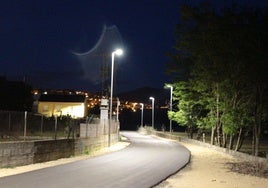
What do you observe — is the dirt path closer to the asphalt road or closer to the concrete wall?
the asphalt road

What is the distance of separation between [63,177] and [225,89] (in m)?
27.8

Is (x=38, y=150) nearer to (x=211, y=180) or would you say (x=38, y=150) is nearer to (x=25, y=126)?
(x=25, y=126)

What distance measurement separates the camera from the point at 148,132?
3366 inches

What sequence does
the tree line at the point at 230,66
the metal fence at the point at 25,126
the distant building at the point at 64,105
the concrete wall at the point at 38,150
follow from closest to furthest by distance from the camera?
the concrete wall at the point at 38,150 → the metal fence at the point at 25,126 → the tree line at the point at 230,66 → the distant building at the point at 64,105

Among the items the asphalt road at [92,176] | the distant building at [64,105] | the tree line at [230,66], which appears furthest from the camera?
the distant building at [64,105]

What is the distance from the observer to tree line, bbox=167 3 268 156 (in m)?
36.3

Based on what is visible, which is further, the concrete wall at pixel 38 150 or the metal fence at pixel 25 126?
the metal fence at pixel 25 126

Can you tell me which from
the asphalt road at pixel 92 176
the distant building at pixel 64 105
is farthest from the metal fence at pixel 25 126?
the distant building at pixel 64 105

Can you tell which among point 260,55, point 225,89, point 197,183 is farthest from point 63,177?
point 225,89

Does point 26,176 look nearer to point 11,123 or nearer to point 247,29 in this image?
point 11,123

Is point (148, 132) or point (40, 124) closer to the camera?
point (40, 124)

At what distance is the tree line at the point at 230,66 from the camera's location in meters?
36.3

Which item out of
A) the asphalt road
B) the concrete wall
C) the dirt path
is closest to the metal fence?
the concrete wall

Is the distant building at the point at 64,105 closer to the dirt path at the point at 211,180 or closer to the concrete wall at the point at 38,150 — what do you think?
the concrete wall at the point at 38,150
